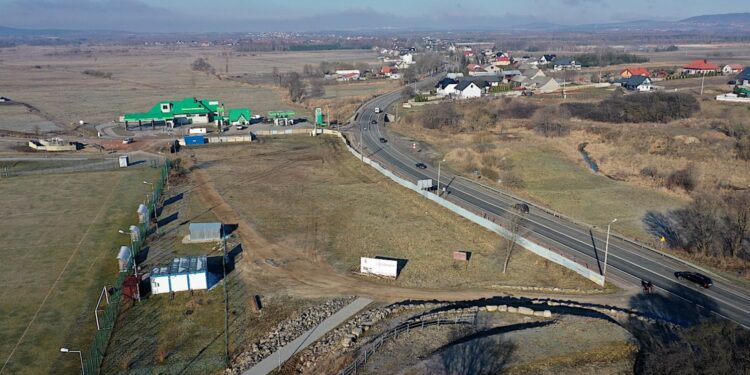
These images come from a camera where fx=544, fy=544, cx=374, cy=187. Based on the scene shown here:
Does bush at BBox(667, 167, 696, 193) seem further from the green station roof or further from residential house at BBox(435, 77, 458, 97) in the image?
the green station roof

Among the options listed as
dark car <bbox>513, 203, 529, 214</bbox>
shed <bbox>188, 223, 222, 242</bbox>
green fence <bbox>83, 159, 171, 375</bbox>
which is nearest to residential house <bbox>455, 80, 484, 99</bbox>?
dark car <bbox>513, 203, 529, 214</bbox>

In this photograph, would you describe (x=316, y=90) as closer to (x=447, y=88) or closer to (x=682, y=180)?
(x=447, y=88)

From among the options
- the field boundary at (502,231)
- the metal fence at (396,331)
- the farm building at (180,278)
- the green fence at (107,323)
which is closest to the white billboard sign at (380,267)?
the metal fence at (396,331)

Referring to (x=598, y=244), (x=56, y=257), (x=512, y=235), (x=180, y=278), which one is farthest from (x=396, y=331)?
(x=56, y=257)

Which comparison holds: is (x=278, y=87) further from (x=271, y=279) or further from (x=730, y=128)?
(x=271, y=279)

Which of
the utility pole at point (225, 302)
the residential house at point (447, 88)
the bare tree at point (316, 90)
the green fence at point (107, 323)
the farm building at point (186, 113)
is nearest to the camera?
the green fence at point (107, 323)

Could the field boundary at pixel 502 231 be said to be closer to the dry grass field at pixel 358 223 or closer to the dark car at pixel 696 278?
the dry grass field at pixel 358 223

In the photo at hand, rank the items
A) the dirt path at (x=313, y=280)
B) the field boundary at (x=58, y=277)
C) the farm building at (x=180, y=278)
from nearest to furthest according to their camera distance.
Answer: the field boundary at (x=58, y=277) < the farm building at (x=180, y=278) < the dirt path at (x=313, y=280)
